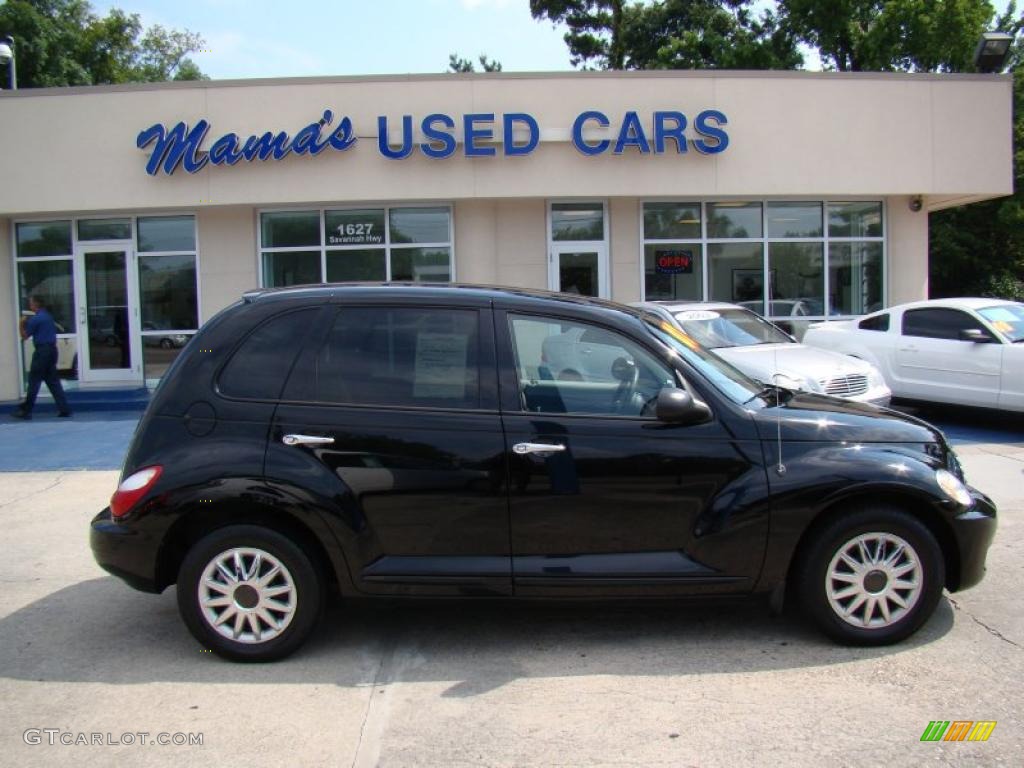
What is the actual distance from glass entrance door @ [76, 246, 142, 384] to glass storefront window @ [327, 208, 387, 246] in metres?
3.61

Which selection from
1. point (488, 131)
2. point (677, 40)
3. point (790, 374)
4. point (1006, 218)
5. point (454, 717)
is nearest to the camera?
point (454, 717)

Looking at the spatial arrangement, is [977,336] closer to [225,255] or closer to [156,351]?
[225,255]

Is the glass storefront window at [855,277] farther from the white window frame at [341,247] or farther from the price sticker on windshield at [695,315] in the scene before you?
the white window frame at [341,247]

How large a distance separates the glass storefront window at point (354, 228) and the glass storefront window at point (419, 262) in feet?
0.95

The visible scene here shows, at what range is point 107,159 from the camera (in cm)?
1405

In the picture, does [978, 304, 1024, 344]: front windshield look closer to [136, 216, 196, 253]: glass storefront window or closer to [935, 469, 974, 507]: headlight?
[935, 469, 974, 507]: headlight

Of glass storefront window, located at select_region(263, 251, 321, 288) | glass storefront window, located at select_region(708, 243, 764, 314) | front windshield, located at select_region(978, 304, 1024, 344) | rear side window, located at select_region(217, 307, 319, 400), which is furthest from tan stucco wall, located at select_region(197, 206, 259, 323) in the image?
front windshield, located at select_region(978, 304, 1024, 344)

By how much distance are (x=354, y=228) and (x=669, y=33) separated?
23077 millimetres

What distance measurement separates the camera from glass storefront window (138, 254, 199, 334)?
1483cm

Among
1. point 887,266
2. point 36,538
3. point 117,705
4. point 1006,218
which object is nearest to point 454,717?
point 117,705

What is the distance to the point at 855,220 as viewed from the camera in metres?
15.5

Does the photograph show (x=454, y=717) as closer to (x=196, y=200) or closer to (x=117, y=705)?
(x=117, y=705)

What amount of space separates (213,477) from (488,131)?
10.7m

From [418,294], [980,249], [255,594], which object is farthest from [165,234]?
[980,249]
